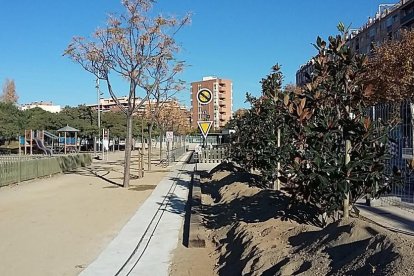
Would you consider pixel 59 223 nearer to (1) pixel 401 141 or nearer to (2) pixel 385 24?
(1) pixel 401 141

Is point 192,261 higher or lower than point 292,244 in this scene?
lower

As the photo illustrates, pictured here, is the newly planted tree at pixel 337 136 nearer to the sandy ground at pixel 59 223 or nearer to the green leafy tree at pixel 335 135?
the green leafy tree at pixel 335 135

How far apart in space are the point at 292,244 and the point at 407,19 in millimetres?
70604

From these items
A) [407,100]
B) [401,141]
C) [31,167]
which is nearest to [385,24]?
[407,100]

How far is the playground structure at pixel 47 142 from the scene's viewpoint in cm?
4722

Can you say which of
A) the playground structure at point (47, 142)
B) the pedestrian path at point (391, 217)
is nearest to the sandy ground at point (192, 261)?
the pedestrian path at point (391, 217)

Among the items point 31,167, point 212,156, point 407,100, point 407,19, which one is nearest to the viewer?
point 407,100

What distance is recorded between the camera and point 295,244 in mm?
6352

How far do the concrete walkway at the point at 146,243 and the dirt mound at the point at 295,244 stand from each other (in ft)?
3.11

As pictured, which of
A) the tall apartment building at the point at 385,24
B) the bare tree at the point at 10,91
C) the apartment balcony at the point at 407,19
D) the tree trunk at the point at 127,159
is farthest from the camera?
the bare tree at the point at 10,91

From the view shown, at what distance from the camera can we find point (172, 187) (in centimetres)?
2023

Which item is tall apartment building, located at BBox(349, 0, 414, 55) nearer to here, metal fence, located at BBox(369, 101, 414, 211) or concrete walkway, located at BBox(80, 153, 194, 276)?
metal fence, located at BBox(369, 101, 414, 211)

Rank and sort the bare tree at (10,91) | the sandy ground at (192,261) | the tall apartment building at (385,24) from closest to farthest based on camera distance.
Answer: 1. the sandy ground at (192,261)
2. the tall apartment building at (385,24)
3. the bare tree at (10,91)

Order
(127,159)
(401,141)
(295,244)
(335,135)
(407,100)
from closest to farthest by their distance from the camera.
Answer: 1. (295,244)
2. (335,135)
3. (401,141)
4. (407,100)
5. (127,159)
